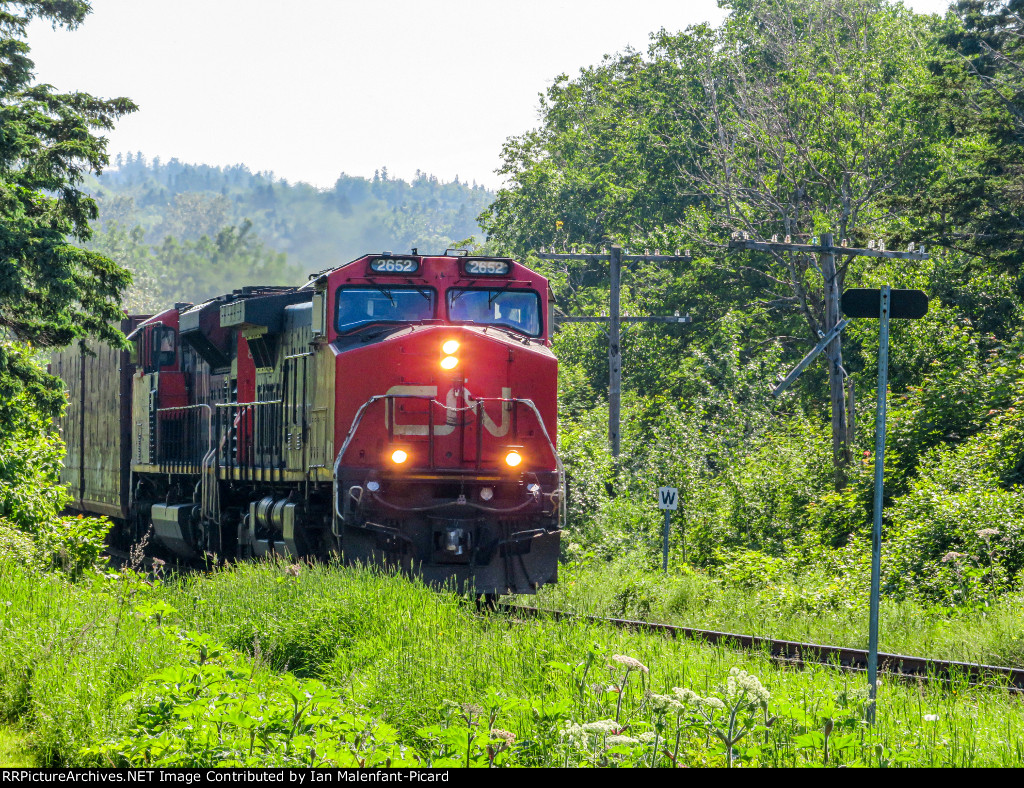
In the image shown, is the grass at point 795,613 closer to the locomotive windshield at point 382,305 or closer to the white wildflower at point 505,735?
the locomotive windshield at point 382,305

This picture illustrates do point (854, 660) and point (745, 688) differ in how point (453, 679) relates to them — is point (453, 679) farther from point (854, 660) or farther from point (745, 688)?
point (854, 660)

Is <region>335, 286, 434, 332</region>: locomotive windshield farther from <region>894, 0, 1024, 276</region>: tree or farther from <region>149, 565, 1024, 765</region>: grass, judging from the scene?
<region>894, 0, 1024, 276</region>: tree

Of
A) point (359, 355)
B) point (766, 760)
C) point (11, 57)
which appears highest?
point (11, 57)

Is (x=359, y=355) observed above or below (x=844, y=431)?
above

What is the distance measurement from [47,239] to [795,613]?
33.6ft

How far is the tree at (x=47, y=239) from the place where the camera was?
1383 cm

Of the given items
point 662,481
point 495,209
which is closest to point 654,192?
point 495,209

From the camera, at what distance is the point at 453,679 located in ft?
Result: 24.1

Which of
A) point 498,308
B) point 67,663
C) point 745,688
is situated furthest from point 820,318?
point 745,688

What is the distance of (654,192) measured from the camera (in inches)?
1662

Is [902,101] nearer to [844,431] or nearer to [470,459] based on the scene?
[844,431]

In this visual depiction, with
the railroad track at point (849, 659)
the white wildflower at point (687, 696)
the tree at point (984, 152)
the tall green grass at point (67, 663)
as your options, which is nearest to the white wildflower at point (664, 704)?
the white wildflower at point (687, 696)

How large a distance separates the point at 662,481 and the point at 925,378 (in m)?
5.64

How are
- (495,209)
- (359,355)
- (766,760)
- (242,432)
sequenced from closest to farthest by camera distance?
Result: (766,760)
(359,355)
(242,432)
(495,209)
